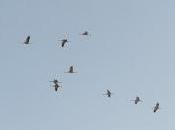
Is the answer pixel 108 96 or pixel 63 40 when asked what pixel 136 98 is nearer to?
pixel 108 96

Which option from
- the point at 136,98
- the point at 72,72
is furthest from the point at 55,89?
the point at 136,98

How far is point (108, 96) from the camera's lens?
19662 cm

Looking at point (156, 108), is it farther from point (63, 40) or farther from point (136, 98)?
point (63, 40)

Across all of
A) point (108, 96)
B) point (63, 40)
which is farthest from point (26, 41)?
point (108, 96)

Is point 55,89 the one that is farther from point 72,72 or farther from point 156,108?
point 156,108

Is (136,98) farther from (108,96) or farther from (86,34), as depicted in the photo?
(86,34)

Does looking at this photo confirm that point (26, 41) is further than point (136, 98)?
No

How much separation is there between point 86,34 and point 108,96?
15.1 metres

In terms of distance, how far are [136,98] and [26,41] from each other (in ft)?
89.7

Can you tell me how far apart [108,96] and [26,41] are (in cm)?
2200

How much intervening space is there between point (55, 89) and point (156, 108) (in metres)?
19.9

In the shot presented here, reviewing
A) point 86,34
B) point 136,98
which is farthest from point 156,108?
point 86,34

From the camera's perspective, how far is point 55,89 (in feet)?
616

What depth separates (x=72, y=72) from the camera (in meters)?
193
